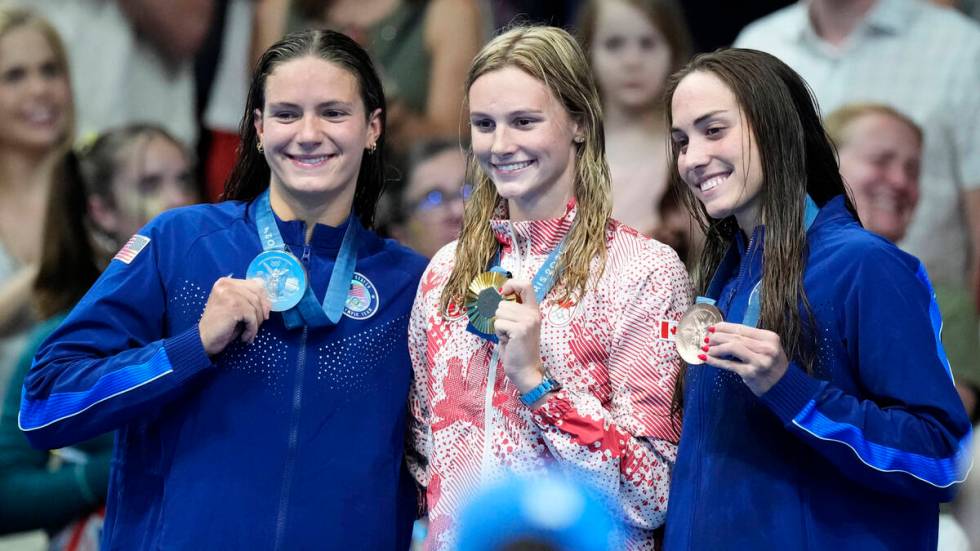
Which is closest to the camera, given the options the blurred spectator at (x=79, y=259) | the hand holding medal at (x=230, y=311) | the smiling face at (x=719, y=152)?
the smiling face at (x=719, y=152)

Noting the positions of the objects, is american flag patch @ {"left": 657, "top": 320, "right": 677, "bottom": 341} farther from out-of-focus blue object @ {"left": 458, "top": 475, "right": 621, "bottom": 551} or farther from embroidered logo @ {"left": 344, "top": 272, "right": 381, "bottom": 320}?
out-of-focus blue object @ {"left": 458, "top": 475, "right": 621, "bottom": 551}

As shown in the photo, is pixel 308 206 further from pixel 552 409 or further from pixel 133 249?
pixel 552 409

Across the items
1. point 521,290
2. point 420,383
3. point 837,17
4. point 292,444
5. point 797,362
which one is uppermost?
point 837,17

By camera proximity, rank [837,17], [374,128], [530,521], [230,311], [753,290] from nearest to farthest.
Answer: [530,521] → [753,290] → [230,311] → [374,128] → [837,17]

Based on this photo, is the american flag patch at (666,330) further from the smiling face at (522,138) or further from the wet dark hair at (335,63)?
the wet dark hair at (335,63)

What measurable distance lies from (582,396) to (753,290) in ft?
1.56

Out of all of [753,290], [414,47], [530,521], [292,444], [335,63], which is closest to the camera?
[530,521]

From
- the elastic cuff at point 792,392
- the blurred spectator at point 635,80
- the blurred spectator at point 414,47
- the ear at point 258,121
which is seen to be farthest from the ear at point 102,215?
the elastic cuff at point 792,392

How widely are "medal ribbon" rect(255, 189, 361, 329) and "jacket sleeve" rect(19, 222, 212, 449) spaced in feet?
0.76

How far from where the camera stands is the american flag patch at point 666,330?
10.0 ft

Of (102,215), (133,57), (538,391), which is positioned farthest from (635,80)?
(538,391)

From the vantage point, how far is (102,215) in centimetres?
605

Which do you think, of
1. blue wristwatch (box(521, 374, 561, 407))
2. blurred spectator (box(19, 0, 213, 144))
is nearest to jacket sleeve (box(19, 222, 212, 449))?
blue wristwatch (box(521, 374, 561, 407))

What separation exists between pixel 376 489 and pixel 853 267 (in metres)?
1.33
